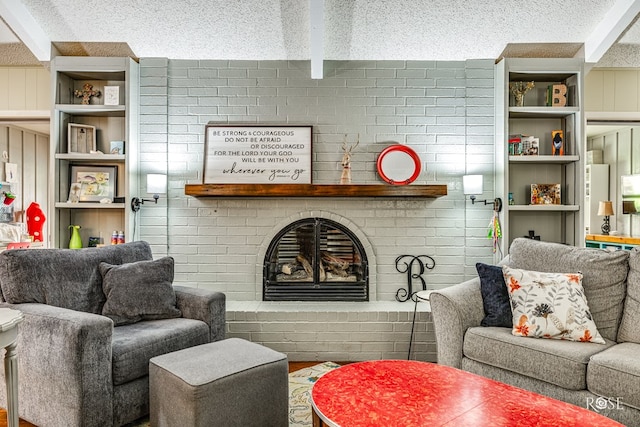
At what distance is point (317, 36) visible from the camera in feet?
9.85

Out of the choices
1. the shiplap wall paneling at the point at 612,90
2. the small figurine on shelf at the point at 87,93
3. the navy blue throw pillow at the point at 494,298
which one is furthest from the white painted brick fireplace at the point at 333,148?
the shiplap wall paneling at the point at 612,90

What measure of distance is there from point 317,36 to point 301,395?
237 centimetres

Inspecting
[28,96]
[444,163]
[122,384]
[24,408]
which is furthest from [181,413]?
[28,96]

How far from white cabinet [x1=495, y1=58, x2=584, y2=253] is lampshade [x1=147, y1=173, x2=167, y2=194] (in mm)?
2693

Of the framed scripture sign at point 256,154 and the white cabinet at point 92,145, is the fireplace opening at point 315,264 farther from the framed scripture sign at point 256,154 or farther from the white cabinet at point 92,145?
the white cabinet at point 92,145

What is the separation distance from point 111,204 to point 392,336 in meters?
2.42

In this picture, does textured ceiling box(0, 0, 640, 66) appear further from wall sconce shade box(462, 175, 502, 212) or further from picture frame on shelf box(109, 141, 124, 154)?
wall sconce shade box(462, 175, 502, 212)

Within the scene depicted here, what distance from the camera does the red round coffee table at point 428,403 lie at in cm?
141

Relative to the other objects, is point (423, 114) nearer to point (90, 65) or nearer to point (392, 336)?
point (392, 336)

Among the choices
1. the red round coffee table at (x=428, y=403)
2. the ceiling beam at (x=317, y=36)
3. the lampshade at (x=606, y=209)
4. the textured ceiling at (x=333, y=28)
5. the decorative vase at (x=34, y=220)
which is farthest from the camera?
the lampshade at (x=606, y=209)

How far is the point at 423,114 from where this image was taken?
11.6 ft

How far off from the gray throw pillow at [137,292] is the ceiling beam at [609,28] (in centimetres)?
362

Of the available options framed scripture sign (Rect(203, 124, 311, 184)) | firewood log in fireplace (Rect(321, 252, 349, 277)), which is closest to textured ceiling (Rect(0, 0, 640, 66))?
framed scripture sign (Rect(203, 124, 311, 184))

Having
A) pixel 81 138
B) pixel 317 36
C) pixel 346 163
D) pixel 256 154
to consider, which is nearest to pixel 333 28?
pixel 317 36
